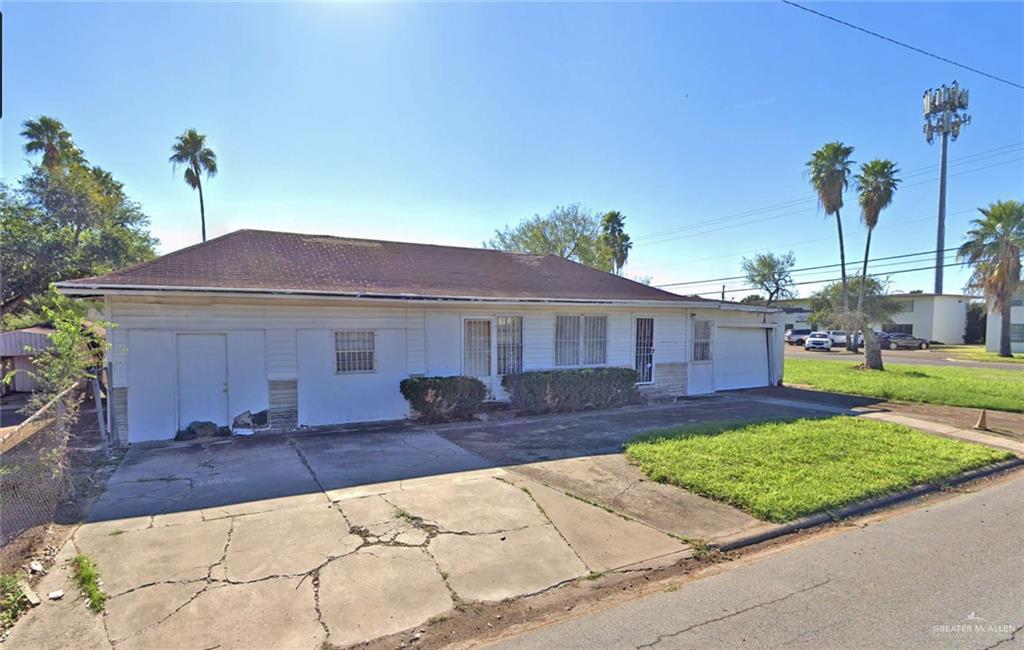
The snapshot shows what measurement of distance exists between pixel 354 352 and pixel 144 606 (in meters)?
6.85

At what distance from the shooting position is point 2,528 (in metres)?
4.62

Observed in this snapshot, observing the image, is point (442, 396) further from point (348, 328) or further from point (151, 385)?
point (151, 385)

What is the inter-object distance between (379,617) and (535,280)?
11.0 metres

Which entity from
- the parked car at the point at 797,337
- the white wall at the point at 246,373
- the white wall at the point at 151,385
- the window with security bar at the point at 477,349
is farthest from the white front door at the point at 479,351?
the parked car at the point at 797,337

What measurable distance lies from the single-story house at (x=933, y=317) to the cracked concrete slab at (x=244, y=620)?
5613cm

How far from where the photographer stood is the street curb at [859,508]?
4645 mm

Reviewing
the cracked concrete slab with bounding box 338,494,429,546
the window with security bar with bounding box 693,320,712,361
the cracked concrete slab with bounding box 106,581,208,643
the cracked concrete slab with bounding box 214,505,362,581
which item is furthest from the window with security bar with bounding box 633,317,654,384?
the cracked concrete slab with bounding box 106,581,208,643

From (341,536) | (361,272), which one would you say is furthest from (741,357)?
(341,536)

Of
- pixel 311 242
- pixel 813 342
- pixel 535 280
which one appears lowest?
pixel 813 342

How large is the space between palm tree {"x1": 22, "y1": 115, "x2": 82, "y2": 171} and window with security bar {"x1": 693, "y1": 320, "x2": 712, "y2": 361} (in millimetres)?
29832

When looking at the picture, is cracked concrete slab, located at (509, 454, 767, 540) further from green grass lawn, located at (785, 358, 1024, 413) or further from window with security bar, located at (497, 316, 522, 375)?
green grass lawn, located at (785, 358, 1024, 413)

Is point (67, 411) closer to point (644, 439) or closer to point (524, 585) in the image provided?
point (524, 585)

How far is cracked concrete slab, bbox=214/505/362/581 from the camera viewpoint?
394cm

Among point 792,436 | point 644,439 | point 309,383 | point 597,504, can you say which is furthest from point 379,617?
point 792,436
